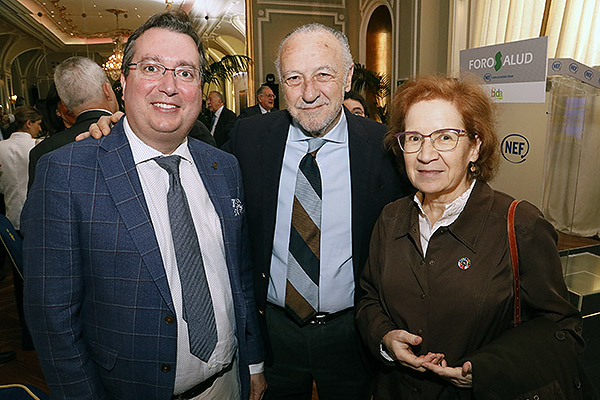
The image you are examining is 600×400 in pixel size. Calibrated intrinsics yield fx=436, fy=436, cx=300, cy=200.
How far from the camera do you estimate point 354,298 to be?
5.61 feet

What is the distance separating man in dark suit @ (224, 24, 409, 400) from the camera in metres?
1.65

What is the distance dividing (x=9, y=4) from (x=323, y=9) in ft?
18.8

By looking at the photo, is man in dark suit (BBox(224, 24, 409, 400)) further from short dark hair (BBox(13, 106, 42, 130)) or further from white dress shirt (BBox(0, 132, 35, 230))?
short dark hair (BBox(13, 106, 42, 130))

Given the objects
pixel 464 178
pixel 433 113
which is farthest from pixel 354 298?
pixel 433 113

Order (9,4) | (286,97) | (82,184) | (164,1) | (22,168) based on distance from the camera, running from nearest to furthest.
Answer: (82,184)
(286,97)
(22,168)
(9,4)
(164,1)

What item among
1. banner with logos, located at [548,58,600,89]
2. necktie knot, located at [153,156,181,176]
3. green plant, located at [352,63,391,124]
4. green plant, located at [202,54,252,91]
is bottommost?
necktie knot, located at [153,156,181,176]

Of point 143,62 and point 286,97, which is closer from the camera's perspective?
point 143,62

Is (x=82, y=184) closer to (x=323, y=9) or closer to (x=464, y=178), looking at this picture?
(x=464, y=178)

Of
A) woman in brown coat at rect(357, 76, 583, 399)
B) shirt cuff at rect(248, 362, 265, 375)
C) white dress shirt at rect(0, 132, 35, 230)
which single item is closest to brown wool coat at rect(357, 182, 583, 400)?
woman in brown coat at rect(357, 76, 583, 399)

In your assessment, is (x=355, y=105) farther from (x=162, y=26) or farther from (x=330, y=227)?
(x=162, y=26)

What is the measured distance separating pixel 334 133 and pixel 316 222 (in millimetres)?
362

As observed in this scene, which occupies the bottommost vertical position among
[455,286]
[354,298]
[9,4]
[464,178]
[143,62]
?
[354,298]

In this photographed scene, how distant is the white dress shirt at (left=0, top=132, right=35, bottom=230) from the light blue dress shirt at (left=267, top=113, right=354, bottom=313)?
3.21 meters

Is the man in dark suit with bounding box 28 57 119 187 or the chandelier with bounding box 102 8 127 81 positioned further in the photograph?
the chandelier with bounding box 102 8 127 81
